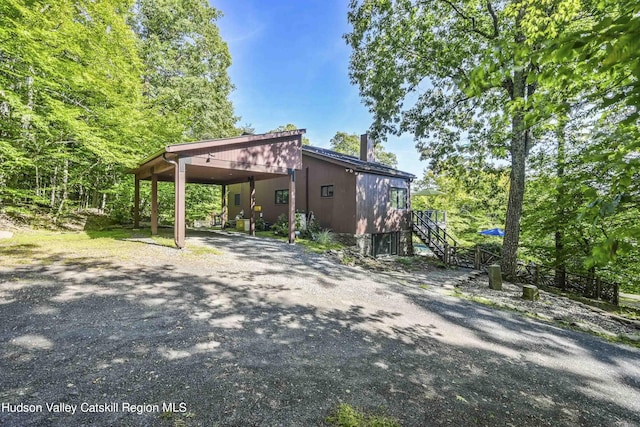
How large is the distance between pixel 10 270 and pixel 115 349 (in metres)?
4.58

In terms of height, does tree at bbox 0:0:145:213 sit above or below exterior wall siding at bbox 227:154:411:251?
above

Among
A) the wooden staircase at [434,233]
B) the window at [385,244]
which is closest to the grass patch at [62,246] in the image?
the window at [385,244]

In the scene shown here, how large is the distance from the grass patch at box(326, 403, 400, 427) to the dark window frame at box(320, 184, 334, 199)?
12540 mm

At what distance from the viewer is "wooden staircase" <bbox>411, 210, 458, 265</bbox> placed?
1447 centimetres

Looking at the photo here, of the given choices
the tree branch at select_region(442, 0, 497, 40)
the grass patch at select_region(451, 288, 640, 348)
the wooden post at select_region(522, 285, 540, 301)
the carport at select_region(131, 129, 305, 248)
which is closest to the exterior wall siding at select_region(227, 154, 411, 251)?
the carport at select_region(131, 129, 305, 248)

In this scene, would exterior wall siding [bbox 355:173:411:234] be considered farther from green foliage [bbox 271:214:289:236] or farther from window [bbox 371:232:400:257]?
green foliage [bbox 271:214:289:236]

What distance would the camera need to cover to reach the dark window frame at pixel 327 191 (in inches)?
582

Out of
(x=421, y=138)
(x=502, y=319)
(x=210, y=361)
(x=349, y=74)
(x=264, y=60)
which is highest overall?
(x=264, y=60)

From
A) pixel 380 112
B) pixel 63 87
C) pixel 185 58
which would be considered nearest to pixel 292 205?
pixel 380 112

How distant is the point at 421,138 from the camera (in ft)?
46.2

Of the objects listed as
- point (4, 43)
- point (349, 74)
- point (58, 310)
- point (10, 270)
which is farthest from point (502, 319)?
point (4, 43)

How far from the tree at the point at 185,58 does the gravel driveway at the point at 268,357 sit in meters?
14.2

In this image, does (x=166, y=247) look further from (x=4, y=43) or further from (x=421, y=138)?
(x=421, y=138)

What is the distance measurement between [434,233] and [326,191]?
6.46 metres
